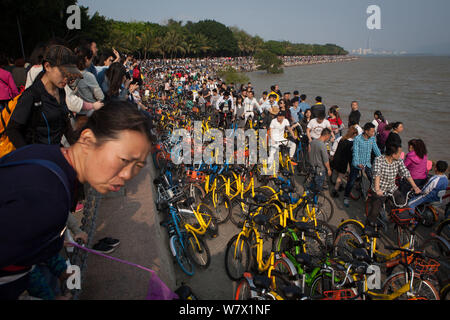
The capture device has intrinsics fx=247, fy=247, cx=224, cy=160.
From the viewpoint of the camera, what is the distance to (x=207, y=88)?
46.2 feet

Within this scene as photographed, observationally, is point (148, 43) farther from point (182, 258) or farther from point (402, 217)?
point (402, 217)

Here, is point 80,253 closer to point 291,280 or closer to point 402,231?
point 291,280

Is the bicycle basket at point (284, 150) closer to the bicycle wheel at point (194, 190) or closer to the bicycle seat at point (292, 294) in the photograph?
the bicycle wheel at point (194, 190)

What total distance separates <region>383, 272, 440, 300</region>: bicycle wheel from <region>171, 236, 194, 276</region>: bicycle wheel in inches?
102

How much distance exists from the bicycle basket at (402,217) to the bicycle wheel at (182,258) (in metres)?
3.53

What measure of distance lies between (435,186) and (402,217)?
95 cm

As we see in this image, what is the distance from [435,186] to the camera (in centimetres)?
443

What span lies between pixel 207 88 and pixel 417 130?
14.5m

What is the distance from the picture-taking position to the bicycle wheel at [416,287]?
9.05ft

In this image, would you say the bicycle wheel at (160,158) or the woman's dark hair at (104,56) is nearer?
the woman's dark hair at (104,56)
